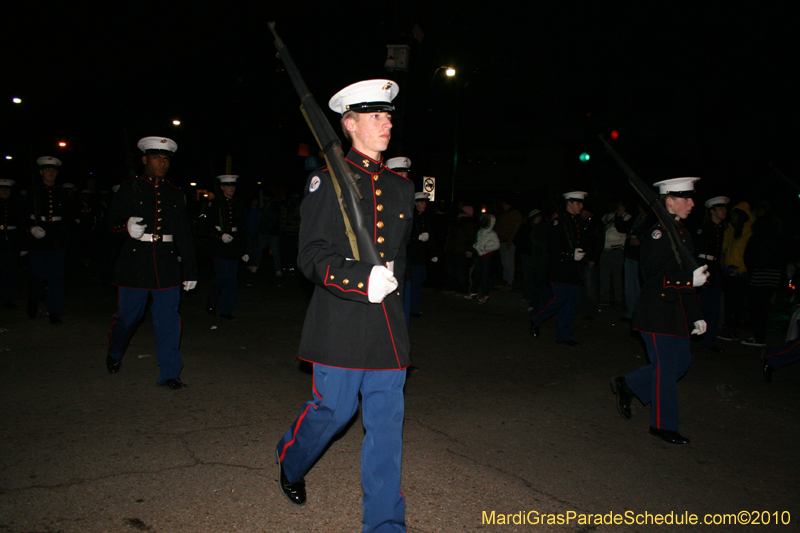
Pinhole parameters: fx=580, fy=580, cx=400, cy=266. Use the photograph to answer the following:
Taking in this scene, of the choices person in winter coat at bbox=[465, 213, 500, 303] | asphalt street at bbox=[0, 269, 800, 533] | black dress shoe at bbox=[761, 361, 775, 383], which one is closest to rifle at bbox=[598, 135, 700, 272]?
asphalt street at bbox=[0, 269, 800, 533]

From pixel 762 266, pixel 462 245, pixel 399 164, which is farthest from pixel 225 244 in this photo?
pixel 762 266

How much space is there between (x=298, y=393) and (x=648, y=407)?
124 inches

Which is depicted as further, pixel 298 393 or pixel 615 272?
pixel 615 272

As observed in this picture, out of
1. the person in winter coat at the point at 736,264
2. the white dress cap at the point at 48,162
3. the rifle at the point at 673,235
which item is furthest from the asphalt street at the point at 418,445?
the white dress cap at the point at 48,162

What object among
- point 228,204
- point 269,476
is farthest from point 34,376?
point 228,204

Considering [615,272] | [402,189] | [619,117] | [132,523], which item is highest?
[619,117]

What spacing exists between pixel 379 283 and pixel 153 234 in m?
3.57

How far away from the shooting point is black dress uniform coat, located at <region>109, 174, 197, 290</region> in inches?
202

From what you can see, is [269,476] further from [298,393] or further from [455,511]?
[298,393]

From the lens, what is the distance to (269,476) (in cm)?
346

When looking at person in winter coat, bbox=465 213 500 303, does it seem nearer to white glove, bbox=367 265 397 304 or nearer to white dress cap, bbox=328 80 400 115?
white dress cap, bbox=328 80 400 115

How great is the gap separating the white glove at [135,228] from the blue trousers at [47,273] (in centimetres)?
363

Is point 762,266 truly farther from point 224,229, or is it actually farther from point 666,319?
point 224,229

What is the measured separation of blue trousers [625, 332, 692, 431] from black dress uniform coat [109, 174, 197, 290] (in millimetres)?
4046
